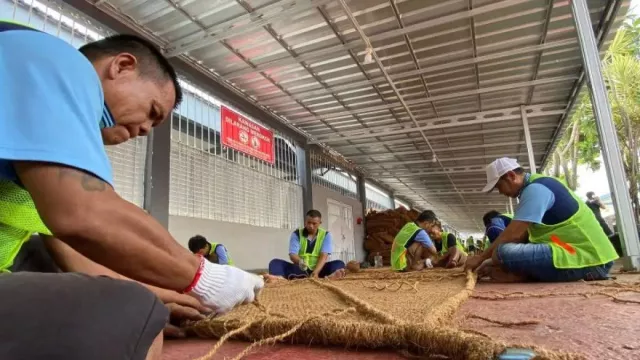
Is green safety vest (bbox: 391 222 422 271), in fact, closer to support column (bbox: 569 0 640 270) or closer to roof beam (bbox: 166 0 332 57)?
support column (bbox: 569 0 640 270)

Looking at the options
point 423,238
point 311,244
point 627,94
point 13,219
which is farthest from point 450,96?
point 13,219

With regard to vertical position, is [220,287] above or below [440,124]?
below

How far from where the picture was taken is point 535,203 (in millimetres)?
2221

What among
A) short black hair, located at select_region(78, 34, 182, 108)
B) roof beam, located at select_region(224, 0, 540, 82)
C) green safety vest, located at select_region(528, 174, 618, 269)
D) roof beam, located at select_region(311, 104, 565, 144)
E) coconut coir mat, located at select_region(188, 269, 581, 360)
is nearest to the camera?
coconut coir mat, located at select_region(188, 269, 581, 360)

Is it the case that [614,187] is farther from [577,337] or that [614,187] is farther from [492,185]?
[577,337]

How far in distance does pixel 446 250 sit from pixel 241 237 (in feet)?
9.33

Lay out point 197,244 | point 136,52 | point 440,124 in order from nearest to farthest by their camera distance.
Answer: point 136,52, point 197,244, point 440,124

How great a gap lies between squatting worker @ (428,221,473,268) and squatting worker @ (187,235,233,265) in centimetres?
267

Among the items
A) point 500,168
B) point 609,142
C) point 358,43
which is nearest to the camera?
point 500,168

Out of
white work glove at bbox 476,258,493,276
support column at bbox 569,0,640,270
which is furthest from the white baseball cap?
support column at bbox 569,0,640,270

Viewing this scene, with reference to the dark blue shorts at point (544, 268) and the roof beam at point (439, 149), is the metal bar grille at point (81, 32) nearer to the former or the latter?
the dark blue shorts at point (544, 268)

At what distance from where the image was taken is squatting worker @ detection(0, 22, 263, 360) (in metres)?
0.42

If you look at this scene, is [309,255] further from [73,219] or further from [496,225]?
[73,219]

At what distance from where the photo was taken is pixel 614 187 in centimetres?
299
